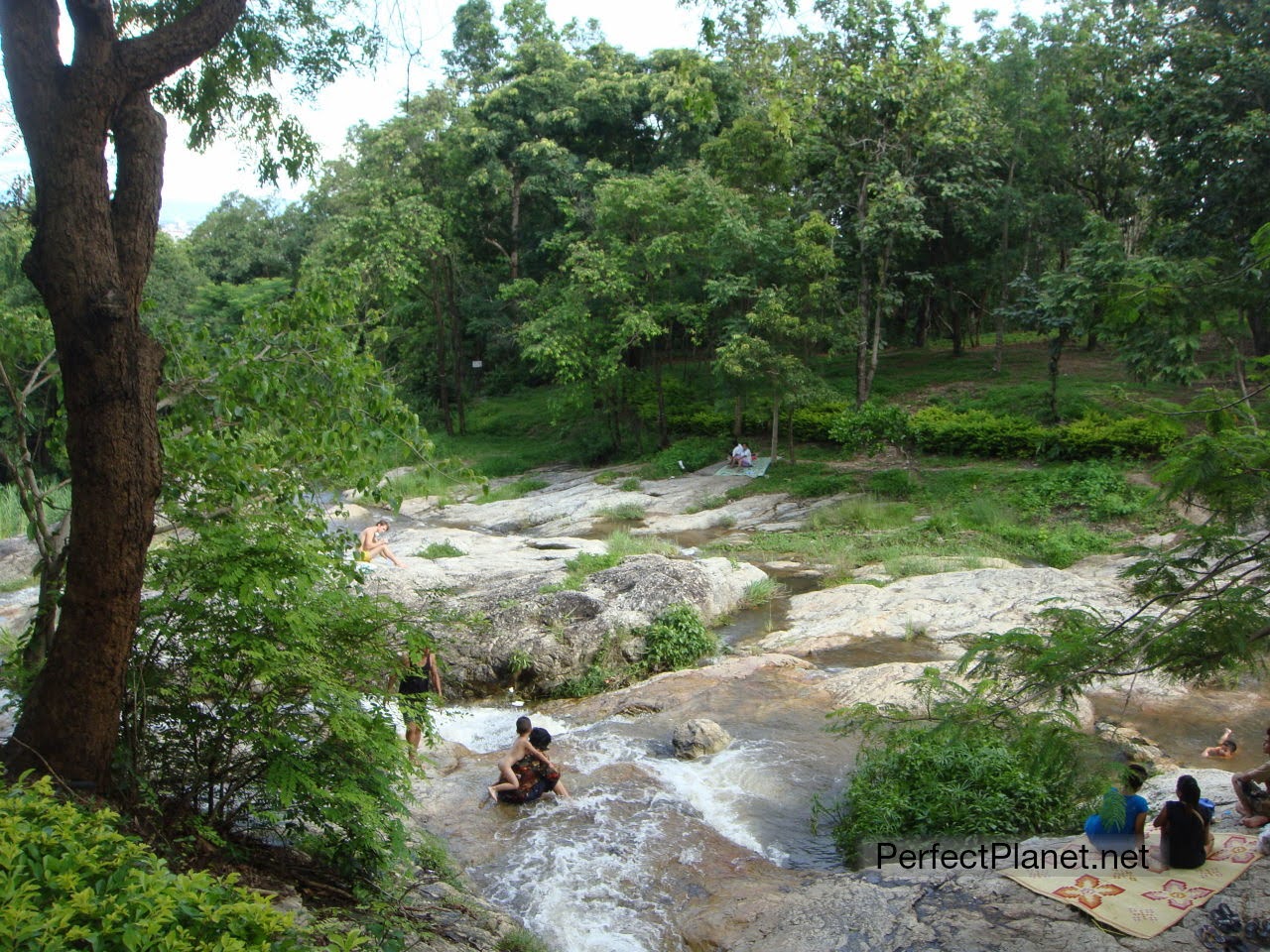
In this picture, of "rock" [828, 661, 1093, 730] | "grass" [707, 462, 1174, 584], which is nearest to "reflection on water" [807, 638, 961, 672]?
"rock" [828, 661, 1093, 730]

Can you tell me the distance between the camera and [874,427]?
20641mm

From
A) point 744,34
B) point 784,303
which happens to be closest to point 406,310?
point 784,303

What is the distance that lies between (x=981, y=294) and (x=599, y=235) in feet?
42.6

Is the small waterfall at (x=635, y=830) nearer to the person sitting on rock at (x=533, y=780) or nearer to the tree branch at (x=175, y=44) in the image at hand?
the person sitting on rock at (x=533, y=780)

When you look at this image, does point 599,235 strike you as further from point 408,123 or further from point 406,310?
point 406,310

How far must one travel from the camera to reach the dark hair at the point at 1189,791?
626cm

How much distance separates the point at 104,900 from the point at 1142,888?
224 inches

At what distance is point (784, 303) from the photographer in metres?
22.7

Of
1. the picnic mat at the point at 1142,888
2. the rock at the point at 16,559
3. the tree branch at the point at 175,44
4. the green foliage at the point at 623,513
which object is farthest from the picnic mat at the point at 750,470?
the tree branch at the point at 175,44

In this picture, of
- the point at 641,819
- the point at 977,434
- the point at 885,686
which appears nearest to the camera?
the point at 641,819

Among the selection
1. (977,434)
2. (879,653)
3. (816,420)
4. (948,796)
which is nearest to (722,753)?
(948,796)

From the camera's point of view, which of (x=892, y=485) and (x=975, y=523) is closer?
(x=975, y=523)

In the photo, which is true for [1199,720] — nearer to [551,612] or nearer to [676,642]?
[676,642]

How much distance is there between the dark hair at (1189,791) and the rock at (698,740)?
4388mm
